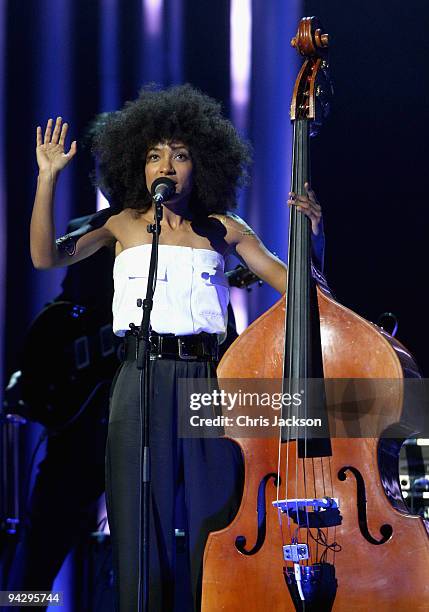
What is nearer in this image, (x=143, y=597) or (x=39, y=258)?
(x=143, y=597)

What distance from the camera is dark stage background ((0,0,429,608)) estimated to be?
4.09 metres

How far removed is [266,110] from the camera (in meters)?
4.19

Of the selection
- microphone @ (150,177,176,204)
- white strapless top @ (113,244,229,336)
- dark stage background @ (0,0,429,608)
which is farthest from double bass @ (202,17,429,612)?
dark stage background @ (0,0,429,608)

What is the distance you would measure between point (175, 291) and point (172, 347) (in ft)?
0.56

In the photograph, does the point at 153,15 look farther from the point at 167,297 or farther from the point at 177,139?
the point at 167,297

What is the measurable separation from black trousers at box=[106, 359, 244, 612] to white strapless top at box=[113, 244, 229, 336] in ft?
0.41

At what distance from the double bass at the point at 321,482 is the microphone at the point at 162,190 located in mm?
361

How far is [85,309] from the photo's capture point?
4105 mm

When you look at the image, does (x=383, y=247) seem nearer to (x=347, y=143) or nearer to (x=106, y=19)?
(x=347, y=143)

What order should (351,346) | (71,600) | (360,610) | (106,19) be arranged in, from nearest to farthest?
(360,610) < (351,346) < (71,600) < (106,19)

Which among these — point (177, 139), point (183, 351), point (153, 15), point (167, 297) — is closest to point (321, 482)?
point (183, 351)

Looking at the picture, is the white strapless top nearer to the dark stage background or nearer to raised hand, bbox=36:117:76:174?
raised hand, bbox=36:117:76:174

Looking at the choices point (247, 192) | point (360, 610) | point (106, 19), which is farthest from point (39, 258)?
point (106, 19)

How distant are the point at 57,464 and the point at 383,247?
187 cm
